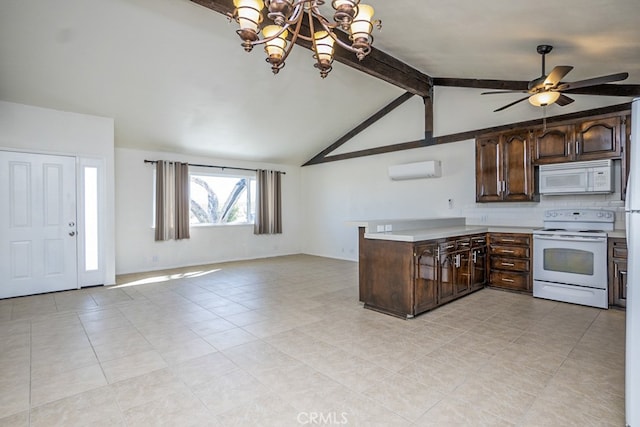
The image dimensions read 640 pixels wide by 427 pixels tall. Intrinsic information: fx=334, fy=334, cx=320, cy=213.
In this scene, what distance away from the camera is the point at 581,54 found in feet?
12.1

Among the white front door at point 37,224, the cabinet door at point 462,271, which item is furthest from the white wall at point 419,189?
the white front door at point 37,224

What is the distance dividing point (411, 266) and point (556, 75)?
7.91 ft

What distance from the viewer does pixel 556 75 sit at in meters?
3.35

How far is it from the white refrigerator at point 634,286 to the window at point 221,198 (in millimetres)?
7046

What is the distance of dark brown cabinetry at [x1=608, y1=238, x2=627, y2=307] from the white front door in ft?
23.9

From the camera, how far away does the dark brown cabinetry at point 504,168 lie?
15.8 ft

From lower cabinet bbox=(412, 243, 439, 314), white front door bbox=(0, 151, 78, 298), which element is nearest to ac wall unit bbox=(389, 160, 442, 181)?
lower cabinet bbox=(412, 243, 439, 314)

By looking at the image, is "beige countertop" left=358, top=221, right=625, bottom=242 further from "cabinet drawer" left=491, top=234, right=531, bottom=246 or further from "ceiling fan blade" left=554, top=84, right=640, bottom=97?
"ceiling fan blade" left=554, top=84, right=640, bottom=97

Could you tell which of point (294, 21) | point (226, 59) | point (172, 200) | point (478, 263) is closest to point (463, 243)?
point (478, 263)

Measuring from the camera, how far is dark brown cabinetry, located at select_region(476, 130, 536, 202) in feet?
15.8

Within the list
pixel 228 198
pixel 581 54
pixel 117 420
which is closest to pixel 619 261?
pixel 581 54

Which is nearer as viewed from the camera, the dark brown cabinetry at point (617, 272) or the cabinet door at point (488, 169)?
the dark brown cabinetry at point (617, 272)

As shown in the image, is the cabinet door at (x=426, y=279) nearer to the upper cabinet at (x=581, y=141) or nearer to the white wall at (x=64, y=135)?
the upper cabinet at (x=581, y=141)

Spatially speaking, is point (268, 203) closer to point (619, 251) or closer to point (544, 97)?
point (544, 97)
